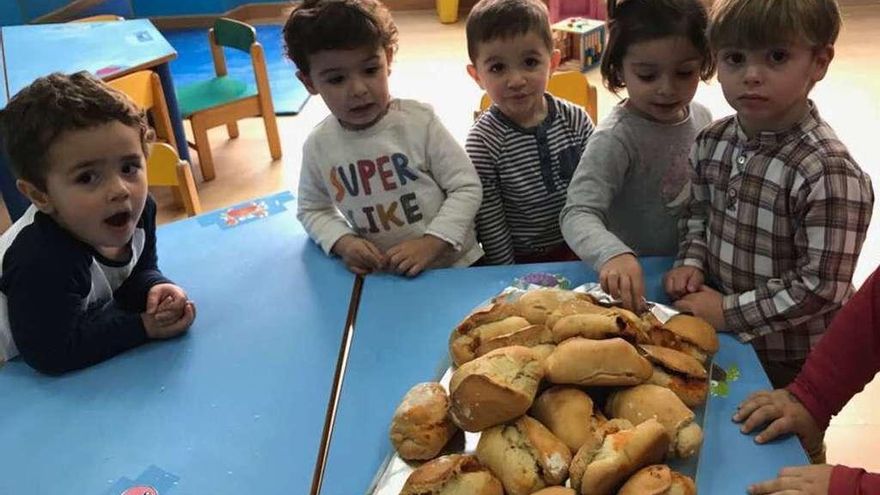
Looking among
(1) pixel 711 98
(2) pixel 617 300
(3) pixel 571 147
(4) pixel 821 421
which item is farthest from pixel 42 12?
(4) pixel 821 421

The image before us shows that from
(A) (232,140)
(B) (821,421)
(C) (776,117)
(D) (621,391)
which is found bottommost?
(A) (232,140)

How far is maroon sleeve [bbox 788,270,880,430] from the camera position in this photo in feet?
2.90

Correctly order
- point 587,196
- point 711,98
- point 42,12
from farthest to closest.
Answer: point 42,12 → point 711,98 → point 587,196

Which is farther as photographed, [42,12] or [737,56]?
[42,12]

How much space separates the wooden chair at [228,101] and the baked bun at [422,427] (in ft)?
7.89

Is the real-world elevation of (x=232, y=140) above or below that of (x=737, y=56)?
below

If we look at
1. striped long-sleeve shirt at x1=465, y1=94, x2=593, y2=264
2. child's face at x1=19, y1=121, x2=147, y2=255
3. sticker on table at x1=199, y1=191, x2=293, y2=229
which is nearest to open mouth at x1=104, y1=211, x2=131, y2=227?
child's face at x1=19, y1=121, x2=147, y2=255

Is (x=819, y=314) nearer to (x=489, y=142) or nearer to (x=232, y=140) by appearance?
(x=489, y=142)

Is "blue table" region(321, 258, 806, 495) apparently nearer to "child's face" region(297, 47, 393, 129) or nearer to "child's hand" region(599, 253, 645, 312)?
"child's hand" region(599, 253, 645, 312)

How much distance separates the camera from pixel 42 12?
4.13 meters

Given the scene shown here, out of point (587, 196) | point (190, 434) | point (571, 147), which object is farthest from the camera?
point (571, 147)

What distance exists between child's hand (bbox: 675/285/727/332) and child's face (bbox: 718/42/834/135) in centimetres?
23

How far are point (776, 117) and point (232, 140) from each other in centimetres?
288

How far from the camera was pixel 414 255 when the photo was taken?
1208mm
